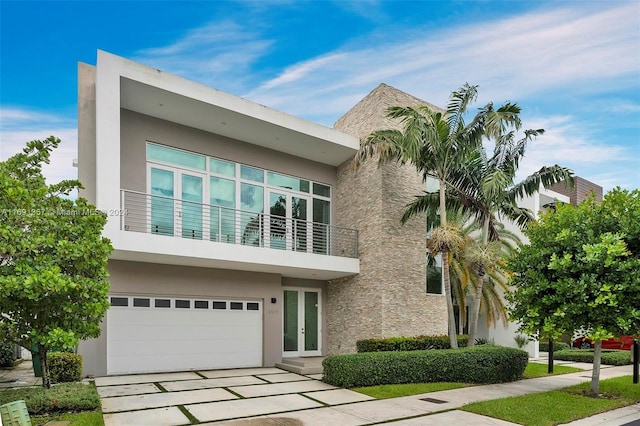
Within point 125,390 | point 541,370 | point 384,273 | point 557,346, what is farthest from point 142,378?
point 557,346

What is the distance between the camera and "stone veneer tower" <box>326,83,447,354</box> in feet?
50.0

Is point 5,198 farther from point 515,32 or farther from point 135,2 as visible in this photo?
point 515,32

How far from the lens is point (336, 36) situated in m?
12.5

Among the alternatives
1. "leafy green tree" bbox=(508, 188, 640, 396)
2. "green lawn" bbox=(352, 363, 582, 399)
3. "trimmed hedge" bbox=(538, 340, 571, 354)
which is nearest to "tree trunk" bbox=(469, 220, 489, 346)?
"green lawn" bbox=(352, 363, 582, 399)

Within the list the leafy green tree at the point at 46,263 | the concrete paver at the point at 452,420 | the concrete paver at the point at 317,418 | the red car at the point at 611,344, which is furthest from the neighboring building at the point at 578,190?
the leafy green tree at the point at 46,263

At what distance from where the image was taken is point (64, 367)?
1111cm

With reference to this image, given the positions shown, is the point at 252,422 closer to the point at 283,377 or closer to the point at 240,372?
the point at 283,377

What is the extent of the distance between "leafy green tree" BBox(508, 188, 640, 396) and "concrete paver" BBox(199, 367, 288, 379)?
724 cm

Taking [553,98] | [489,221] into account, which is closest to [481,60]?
[553,98]

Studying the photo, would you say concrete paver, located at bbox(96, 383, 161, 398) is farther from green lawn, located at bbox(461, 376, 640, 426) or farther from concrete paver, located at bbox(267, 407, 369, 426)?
green lawn, located at bbox(461, 376, 640, 426)

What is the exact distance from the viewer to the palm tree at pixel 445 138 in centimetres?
1350

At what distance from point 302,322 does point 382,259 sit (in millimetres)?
3853

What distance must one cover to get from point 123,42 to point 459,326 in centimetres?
1606

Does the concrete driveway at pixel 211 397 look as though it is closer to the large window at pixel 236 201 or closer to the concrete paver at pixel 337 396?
the concrete paver at pixel 337 396
